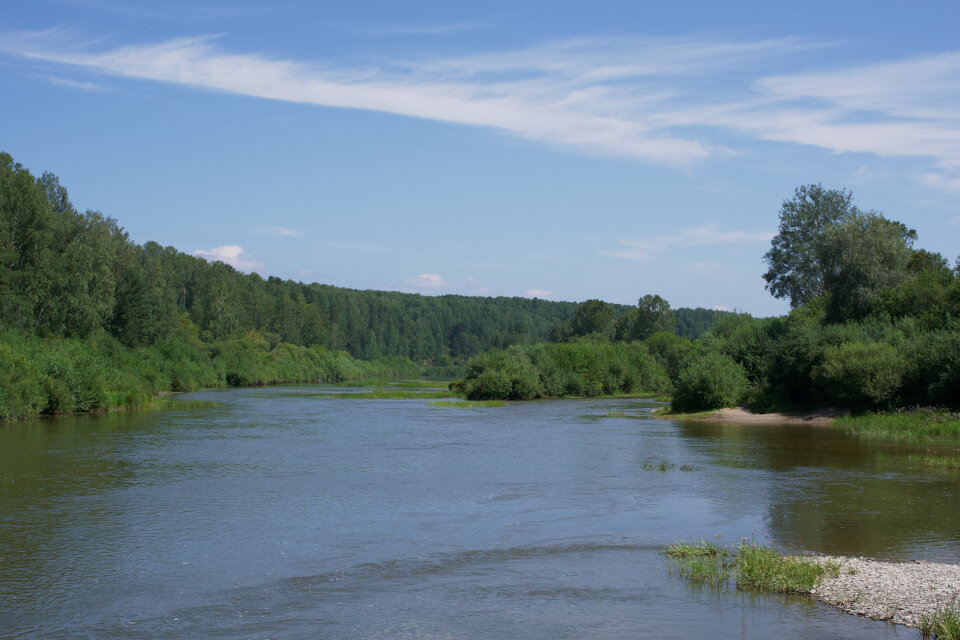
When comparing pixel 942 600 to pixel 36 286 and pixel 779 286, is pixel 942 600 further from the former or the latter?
pixel 779 286

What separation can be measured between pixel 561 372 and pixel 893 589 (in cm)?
6848

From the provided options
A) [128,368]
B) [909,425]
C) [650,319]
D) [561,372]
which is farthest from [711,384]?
[650,319]

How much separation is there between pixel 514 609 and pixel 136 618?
6047 mm

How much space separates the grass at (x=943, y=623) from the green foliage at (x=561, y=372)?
5984 cm

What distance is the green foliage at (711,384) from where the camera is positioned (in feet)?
166

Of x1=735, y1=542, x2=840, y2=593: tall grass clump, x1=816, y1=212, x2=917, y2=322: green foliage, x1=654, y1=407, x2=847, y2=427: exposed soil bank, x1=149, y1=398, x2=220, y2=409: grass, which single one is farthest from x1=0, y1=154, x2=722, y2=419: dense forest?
x1=816, y1=212, x2=917, y2=322: green foliage

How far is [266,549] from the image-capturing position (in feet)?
54.4

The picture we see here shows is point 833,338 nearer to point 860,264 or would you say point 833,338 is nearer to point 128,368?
point 860,264

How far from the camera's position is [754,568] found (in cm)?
1363

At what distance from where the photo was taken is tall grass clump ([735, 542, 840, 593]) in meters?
13.1

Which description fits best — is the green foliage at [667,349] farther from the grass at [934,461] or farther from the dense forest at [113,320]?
the grass at [934,461]

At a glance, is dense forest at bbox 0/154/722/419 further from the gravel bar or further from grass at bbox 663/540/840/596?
the gravel bar

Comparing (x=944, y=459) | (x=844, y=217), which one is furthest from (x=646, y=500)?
(x=844, y=217)

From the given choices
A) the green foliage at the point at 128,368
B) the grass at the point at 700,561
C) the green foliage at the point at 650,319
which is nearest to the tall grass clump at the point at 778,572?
the grass at the point at 700,561
